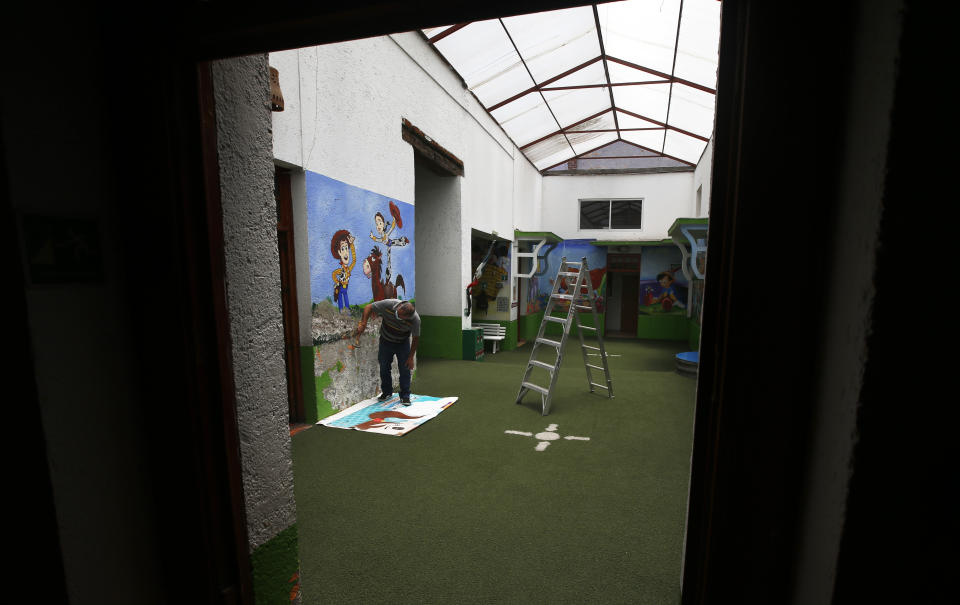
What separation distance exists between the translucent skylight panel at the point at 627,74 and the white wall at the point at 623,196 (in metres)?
5.20

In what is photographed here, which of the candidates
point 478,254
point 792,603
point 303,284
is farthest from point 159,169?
point 478,254

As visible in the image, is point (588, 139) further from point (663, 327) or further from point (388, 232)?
point (388, 232)

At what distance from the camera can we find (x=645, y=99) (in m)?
8.34

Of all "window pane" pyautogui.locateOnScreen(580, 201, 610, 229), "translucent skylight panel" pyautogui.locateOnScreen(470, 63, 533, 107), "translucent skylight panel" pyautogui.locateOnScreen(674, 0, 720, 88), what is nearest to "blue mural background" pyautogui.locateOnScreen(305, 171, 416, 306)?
"translucent skylight panel" pyautogui.locateOnScreen(470, 63, 533, 107)

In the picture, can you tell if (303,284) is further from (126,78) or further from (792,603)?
(792,603)

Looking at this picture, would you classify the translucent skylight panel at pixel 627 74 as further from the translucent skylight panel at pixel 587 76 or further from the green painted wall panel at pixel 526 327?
the green painted wall panel at pixel 526 327

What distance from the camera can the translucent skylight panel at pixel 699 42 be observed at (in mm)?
5219

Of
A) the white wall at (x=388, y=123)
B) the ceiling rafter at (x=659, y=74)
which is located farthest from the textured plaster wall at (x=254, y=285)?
the ceiling rafter at (x=659, y=74)

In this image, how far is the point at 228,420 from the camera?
135cm

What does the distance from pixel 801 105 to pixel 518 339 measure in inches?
440

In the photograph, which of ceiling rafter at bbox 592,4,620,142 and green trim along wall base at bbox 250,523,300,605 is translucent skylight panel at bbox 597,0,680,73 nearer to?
ceiling rafter at bbox 592,4,620,142

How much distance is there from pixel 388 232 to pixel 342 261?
1004 mm

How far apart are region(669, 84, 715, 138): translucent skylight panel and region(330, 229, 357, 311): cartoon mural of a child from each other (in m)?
6.17

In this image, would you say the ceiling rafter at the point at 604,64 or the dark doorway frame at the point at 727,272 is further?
the ceiling rafter at the point at 604,64
